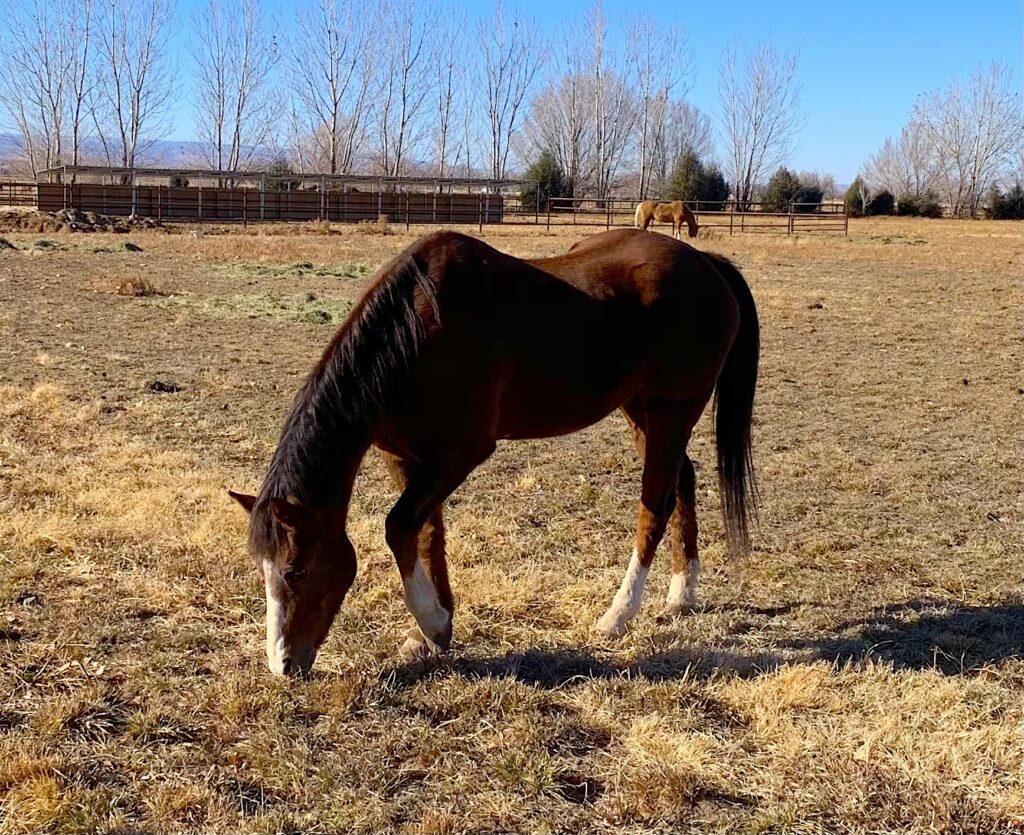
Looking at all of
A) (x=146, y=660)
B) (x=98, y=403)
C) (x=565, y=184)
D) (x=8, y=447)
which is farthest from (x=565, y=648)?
(x=565, y=184)

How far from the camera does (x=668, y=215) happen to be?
28188 millimetres

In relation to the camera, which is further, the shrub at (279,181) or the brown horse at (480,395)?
the shrub at (279,181)

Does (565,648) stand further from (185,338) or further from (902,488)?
(185,338)

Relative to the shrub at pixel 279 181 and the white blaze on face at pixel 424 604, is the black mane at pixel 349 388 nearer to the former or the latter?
the white blaze on face at pixel 424 604

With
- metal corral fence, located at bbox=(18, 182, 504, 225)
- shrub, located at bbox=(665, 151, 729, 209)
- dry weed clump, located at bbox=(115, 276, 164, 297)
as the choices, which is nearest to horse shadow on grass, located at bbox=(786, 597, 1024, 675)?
dry weed clump, located at bbox=(115, 276, 164, 297)

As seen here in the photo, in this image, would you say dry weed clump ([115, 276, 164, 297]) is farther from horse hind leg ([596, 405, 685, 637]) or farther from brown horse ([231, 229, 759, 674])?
horse hind leg ([596, 405, 685, 637])

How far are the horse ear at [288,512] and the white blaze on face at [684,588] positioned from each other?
180 cm

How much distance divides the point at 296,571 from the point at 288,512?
20 cm

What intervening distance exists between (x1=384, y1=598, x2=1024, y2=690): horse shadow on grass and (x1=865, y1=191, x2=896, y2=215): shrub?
58053mm

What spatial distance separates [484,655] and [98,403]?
472 centimetres

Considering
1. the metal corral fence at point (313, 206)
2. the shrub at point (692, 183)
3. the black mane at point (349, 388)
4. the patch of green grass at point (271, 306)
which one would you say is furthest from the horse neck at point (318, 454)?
the shrub at point (692, 183)

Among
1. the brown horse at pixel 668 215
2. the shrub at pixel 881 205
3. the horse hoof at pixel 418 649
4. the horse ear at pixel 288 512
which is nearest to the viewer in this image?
the horse ear at pixel 288 512

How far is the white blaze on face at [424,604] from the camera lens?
322 centimetres

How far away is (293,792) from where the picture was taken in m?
2.48
